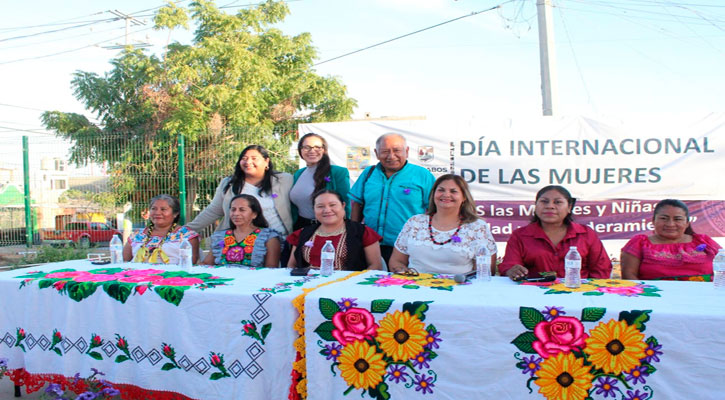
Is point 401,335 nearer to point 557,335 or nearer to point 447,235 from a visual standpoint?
point 557,335

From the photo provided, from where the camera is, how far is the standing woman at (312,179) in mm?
3836

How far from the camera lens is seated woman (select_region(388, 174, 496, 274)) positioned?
2961mm

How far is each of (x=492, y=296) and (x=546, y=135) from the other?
457 cm

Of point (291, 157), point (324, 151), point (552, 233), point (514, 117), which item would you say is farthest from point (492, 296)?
point (291, 157)

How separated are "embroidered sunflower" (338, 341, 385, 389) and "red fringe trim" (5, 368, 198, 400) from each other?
800 mm

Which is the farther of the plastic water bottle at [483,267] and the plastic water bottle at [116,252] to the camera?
the plastic water bottle at [116,252]

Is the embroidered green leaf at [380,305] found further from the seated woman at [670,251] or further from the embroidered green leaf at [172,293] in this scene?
the seated woman at [670,251]

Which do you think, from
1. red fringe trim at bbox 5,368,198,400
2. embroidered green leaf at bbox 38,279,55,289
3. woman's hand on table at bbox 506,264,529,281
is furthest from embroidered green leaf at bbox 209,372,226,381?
woman's hand on table at bbox 506,264,529,281

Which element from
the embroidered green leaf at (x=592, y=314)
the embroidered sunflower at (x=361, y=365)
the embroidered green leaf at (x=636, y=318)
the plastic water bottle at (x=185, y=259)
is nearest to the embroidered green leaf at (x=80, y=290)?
the plastic water bottle at (x=185, y=259)

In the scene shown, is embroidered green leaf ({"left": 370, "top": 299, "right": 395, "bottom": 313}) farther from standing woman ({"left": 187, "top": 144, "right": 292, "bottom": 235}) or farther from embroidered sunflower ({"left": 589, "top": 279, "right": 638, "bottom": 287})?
standing woman ({"left": 187, "top": 144, "right": 292, "bottom": 235})

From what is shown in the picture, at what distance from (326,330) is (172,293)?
0.82 m

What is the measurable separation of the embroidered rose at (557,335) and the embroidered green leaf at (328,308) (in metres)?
0.79

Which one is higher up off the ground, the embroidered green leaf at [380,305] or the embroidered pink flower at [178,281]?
the embroidered pink flower at [178,281]

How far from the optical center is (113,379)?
2512mm
